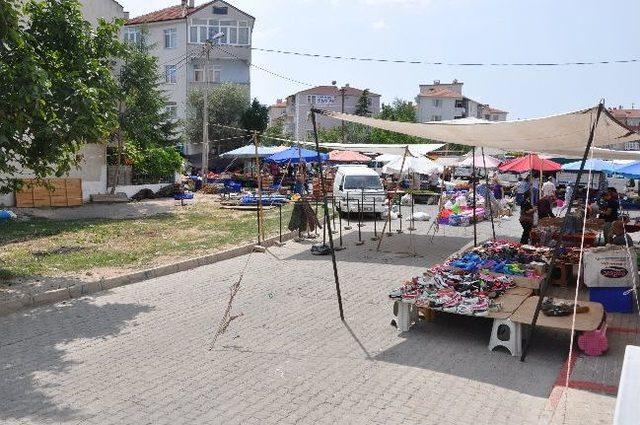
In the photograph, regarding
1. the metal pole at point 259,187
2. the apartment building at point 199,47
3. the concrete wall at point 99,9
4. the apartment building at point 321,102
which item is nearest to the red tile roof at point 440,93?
the apartment building at point 321,102

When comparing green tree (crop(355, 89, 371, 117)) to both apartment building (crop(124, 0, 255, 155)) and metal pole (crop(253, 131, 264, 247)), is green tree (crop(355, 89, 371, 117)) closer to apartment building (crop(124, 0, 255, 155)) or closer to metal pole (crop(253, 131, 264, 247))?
apartment building (crop(124, 0, 255, 155))

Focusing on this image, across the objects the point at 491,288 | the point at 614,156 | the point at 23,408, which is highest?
the point at 614,156

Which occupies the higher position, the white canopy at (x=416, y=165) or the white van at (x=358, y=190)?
the white canopy at (x=416, y=165)

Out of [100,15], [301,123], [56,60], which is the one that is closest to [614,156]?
[56,60]

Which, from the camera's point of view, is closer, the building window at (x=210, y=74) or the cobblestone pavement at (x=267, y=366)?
the cobblestone pavement at (x=267, y=366)

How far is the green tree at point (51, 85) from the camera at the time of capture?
29.9 feet

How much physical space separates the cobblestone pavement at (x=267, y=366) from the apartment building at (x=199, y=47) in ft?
143

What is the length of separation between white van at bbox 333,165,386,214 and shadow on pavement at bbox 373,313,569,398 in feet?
43.8

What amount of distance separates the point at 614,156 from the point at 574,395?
28.2 feet

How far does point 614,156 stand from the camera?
12656mm

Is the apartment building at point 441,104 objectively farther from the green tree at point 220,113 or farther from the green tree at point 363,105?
the green tree at point 220,113

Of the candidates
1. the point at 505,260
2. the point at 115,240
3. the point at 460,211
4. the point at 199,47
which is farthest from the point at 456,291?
the point at 199,47

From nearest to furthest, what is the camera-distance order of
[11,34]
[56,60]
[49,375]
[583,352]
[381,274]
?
[49,375] < [583,352] < [11,34] < [56,60] < [381,274]

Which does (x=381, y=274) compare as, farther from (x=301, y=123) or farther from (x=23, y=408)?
(x=301, y=123)
